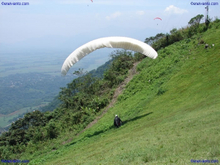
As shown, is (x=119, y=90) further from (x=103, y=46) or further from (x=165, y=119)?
(x=165, y=119)

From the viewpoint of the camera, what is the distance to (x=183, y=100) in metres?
15.9

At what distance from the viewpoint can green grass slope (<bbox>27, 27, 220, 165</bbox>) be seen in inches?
279

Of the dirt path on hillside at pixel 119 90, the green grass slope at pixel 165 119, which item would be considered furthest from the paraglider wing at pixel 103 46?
the dirt path on hillside at pixel 119 90

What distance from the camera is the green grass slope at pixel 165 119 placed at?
710 centimetres

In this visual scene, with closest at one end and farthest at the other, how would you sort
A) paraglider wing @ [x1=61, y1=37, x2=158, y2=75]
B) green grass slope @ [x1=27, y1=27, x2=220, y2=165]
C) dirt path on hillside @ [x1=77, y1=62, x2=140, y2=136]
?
1. green grass slope @ [x1=27, y1=27, x2=220, y2=165]
2. paraglider wing @ [x1=61, y1=37, x2=158, y2=75]
3. dirt path on hillside @ [x1=77, y1=62, x2=140, y2=136]

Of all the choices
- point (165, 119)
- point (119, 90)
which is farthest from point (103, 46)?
point (119, 90)

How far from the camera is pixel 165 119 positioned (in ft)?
43.2

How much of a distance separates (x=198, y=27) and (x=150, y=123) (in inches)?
882

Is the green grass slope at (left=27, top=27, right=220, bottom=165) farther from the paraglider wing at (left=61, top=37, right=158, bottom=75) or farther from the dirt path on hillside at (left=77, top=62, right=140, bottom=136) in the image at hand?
the paraglider wing at (left=61, top=37, right=158, bottom=75)

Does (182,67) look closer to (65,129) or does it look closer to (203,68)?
(203,68)

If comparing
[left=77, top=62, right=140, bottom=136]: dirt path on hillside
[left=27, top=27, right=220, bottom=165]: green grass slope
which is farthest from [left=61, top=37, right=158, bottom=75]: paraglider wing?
[left=77, top=62, right=140, bottom=136]: dirt path on hillside

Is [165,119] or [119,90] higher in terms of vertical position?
[119,90]

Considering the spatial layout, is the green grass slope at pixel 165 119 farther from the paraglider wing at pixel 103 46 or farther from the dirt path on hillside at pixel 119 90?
the paraglider wing at pixel 103 46

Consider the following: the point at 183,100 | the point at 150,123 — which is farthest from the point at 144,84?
the point at 150,123
